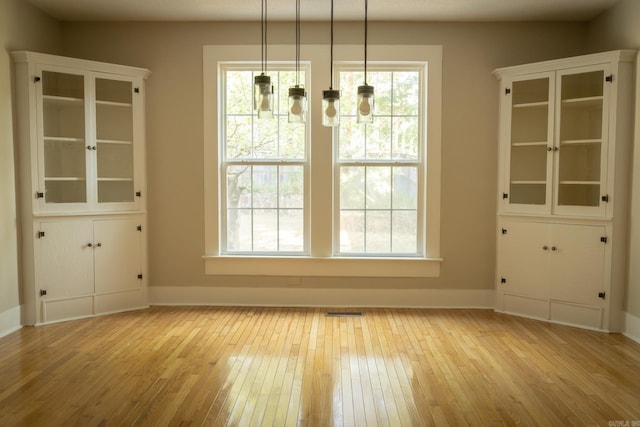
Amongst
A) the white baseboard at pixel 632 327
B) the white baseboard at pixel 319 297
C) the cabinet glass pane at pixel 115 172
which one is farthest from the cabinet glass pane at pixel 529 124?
the cabinet glass pane at pixel 115 172

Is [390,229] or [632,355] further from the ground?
[390,229]

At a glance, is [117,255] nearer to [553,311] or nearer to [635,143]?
[553,311]

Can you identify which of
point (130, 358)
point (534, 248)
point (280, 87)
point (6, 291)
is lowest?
point (130, 358)

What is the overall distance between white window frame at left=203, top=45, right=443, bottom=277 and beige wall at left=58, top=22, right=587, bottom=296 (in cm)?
8

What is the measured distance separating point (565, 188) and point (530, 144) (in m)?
0.53

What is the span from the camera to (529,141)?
4.82 meters

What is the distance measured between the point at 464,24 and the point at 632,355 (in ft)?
11.1

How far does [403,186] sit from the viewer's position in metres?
5.22

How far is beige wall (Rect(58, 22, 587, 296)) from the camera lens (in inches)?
199

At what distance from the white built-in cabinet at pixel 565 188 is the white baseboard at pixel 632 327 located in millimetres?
83

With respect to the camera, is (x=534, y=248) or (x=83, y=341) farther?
(x=534, y=248)

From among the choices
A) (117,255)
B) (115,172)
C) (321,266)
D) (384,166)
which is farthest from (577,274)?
(115,172)

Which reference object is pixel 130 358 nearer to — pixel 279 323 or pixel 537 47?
pixel 279 323

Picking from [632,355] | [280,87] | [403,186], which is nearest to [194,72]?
[280,87]
